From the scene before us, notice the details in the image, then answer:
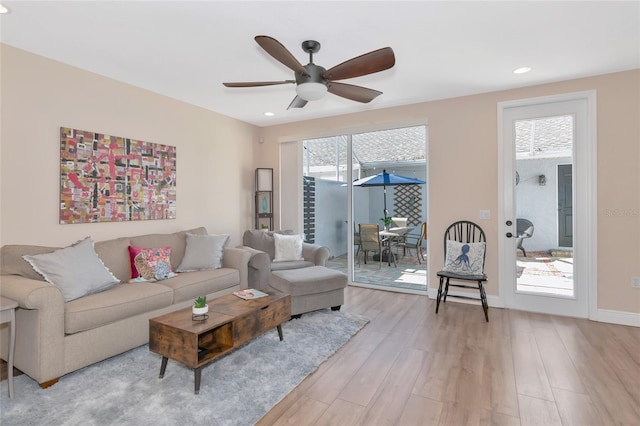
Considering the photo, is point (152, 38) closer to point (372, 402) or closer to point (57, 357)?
point (57, 357)

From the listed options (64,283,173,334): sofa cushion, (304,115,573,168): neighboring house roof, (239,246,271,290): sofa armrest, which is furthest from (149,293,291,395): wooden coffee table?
(304,115,573,168): neighboring house roof

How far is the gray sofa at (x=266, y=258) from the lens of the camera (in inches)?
144

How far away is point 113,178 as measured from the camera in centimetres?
343

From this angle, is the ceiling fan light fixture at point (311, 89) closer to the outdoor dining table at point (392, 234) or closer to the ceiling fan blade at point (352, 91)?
the ceiling fan blade at point (352, 91)

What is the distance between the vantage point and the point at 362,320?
Result: 134 inches

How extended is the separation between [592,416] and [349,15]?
296 centimetres

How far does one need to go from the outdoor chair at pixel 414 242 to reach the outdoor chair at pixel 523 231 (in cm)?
115

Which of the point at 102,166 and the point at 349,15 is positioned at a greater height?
the point at 349,15

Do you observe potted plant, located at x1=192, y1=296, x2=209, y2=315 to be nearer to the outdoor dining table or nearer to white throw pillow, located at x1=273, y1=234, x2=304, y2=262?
white throw pillow, located at x1=273, y1=234, x2=304, y2=262

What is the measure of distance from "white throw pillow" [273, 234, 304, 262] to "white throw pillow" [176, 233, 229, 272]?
2.33 ft

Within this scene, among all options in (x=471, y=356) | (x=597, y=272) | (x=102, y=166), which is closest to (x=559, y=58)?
(x=597, y=272)

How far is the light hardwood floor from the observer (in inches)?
74.6

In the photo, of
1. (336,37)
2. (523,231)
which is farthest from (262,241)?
(523,231)

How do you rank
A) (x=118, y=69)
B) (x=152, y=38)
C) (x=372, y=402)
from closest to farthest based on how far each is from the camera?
(x=372, y=402) → (x=152, y=38) → (x=118, y=69)
